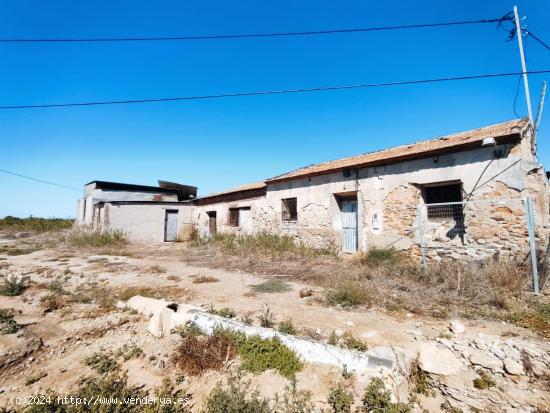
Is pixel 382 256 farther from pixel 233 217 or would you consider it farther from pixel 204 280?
pixel 233 217

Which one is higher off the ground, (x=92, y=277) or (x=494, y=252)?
(x=494, y=252)

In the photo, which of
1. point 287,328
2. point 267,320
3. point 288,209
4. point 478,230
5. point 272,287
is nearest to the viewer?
point 287,328

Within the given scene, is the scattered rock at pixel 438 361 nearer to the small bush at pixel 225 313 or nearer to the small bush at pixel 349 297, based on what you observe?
the small bush at pixel 349 297

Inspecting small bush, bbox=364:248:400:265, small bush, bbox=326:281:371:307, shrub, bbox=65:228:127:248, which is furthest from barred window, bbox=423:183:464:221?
shrub, bbox=65:228:127:248

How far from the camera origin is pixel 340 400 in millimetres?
2254

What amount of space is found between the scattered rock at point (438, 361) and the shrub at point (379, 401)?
61 centimetres

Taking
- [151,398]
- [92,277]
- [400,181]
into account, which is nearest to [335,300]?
[151,398]

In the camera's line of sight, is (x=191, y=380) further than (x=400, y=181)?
No

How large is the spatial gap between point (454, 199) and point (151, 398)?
25.6 ft

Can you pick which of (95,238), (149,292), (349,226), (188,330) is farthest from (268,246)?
(95,238)

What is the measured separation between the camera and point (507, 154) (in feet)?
19.9

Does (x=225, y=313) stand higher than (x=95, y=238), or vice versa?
(x=95, y=238)

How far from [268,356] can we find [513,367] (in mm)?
2338

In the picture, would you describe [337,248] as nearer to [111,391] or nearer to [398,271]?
[398,271]
